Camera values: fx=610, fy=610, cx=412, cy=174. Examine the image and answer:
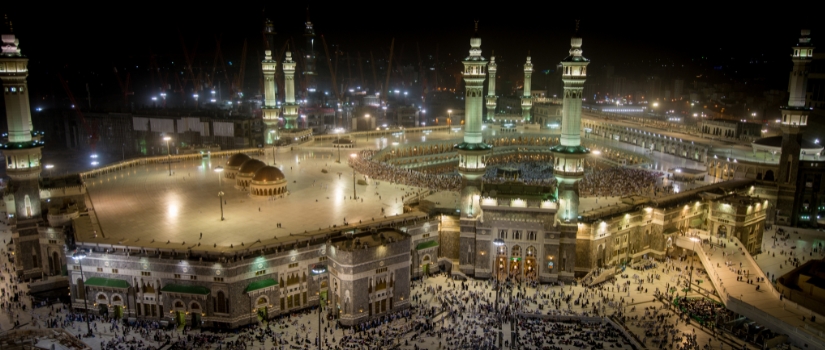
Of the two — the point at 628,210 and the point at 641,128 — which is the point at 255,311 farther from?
the point at 641,128

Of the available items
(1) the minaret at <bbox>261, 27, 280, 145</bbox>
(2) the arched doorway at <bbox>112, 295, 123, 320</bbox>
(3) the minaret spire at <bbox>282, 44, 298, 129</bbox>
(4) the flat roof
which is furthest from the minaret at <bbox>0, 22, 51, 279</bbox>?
(3) the minaret spire at <bbox>282, 44, 298, 129</bbox>

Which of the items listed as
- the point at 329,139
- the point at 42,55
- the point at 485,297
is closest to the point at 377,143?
the point at 329,139

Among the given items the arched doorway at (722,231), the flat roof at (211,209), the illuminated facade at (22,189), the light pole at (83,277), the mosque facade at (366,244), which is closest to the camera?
the light pole at (83,277)

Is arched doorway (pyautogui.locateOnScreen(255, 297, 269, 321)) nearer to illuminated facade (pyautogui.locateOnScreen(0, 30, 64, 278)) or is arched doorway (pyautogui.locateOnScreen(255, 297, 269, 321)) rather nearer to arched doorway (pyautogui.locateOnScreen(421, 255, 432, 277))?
arched doorway (pyautogui.locateOnScreen(421, 255, 432, 277))

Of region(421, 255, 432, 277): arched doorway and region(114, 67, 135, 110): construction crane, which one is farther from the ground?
region(114, 67, 135, 110): construction crane

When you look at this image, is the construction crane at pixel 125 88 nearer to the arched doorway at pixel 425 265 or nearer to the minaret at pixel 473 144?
the minaret at pixel 473 144

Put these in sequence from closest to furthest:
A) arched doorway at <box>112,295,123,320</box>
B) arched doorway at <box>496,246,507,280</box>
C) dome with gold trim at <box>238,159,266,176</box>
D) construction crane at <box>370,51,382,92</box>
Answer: arched doorway at <box>112,295,123,320</box> → arched doorway at <box>496,246,507,280</box> → dome with gold trim at <box>238,159,266,176</box> → construction crane at <box>370,51,382,92</box>

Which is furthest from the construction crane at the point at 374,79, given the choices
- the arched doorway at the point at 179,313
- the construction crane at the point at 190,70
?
the arched doorway at the point at 179,313
